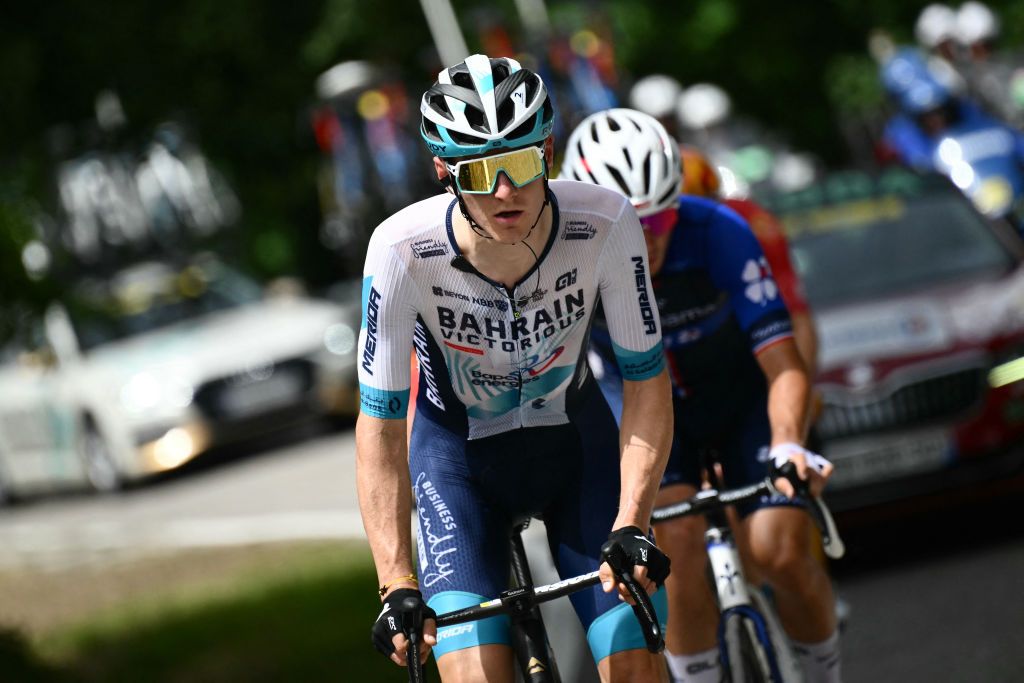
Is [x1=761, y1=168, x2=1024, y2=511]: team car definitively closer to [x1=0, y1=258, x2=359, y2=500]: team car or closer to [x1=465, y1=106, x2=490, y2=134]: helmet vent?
[x1=465, y1=106, x2=490, y2=134]: helmet vent

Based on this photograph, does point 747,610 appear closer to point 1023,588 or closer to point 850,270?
point 1023,588

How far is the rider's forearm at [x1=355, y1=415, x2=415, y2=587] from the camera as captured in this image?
16.1ft

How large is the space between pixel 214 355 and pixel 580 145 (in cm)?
1175

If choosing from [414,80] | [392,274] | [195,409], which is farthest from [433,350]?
[414,80]

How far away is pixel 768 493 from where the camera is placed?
19.4 ft

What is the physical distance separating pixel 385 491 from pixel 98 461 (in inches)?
532

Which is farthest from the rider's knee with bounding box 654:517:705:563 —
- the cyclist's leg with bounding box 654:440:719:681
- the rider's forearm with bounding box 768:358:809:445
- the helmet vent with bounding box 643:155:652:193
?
the helmet vent with bounding box 643:155:652:193

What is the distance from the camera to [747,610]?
6004 mm

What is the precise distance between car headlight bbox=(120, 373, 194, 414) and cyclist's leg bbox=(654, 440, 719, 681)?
11.7m

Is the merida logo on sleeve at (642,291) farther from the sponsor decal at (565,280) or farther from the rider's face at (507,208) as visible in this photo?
the rider's face at (507,208)

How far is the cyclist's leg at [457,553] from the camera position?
4926 mm

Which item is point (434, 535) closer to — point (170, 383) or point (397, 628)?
point (397, 628)

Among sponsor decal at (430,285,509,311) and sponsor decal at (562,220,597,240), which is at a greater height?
sponsor decal at (562,220,597,240)

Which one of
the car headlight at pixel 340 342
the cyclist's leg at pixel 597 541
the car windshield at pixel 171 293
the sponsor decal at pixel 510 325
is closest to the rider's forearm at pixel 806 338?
the cyclist's leg at pixel 597 541
